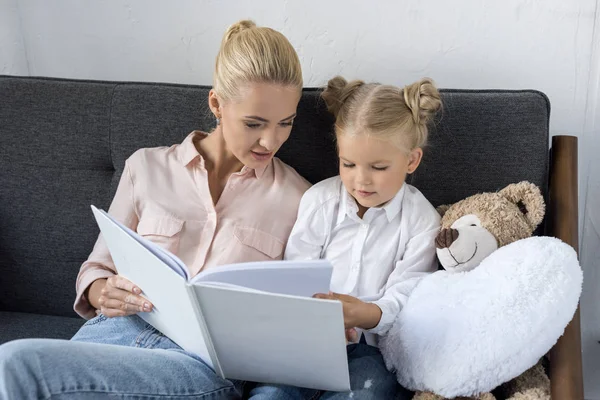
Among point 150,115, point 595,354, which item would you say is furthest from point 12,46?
point 595,354

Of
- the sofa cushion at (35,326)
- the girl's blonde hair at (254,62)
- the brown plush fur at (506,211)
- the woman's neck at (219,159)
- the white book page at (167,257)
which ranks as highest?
the girl's blonde hair at (254,62)

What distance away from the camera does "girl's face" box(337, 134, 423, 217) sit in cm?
140

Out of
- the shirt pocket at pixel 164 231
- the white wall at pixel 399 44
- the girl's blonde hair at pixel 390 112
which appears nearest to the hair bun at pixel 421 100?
the girl's blonde hair at pixel 390 112

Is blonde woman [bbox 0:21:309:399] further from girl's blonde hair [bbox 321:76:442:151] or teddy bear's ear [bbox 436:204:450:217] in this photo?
teddy bear's ear [bbox 436:204:450:217]

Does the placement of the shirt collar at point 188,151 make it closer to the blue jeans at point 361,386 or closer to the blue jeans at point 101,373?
the blue jeans at point 101,373

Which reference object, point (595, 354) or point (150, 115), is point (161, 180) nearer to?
point (150, 115)

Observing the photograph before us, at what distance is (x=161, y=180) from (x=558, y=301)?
87cm

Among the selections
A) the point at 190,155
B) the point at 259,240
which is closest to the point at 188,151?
the point at 190,155

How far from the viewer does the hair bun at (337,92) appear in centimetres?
150

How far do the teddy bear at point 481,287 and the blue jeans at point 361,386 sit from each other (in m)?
0.03

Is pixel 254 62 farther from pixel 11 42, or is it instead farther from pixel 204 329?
pixel 11 42

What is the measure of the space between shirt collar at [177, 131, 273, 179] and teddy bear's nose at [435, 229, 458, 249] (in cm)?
41

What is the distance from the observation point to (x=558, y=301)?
129 centimetres

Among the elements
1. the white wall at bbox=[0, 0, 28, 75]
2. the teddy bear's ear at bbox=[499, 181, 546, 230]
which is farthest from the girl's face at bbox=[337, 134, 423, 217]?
the white wall at bbox=[0, 0, 28, 75]
